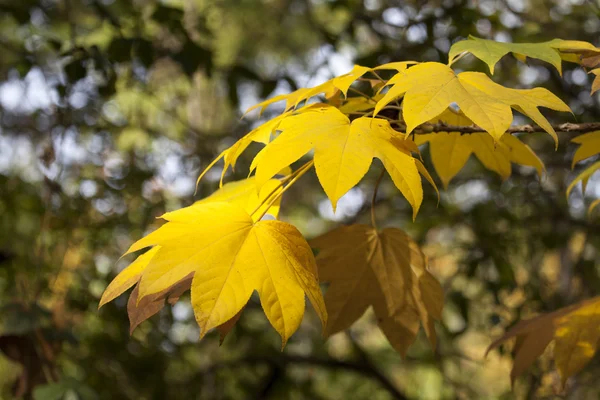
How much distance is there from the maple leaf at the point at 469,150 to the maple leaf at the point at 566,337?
274 mm

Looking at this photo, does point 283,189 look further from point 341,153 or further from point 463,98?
point 463,98

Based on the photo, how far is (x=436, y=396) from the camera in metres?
3.40

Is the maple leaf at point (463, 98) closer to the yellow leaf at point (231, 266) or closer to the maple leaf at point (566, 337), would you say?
the yellow leaf at point (231, 266)

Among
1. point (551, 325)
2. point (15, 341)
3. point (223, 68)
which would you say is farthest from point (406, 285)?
point (223, 68)

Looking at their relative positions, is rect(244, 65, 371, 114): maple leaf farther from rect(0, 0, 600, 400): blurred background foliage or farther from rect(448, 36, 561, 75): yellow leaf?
rect(0, 0, 600, 400): blurred background foliage

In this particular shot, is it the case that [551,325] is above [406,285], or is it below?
below

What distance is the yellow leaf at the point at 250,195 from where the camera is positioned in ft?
3.26

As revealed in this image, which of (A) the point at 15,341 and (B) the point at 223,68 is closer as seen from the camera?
(A) the point at 15,341

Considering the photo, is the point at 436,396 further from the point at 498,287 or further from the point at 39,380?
the point at 39,380

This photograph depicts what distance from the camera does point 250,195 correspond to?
3.41ft

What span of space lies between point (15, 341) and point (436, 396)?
7.74ft

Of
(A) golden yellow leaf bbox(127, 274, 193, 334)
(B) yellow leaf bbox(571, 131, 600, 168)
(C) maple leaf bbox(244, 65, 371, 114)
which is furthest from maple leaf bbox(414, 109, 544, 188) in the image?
(A) golden yellow leaf bbox(127, 274, 193, 334)

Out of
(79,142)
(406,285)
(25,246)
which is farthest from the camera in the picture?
(25,246)

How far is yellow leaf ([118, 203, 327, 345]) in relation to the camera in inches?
30.2
